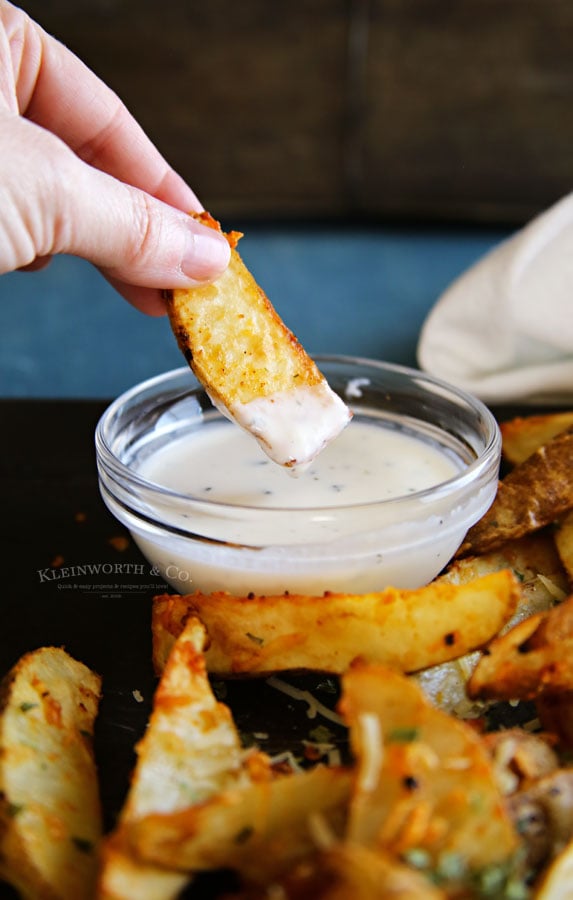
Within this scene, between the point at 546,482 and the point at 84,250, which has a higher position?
the point at 84,250

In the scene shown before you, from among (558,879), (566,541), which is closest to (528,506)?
(566,541)

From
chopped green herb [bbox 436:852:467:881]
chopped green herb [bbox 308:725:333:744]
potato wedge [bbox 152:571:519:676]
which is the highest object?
chopped green herb [bbox 436:852:467:881]

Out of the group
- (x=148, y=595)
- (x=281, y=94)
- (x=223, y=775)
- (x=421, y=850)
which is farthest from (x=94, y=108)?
(x=281, y=94)

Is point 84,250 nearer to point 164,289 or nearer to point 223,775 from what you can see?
point 164,289

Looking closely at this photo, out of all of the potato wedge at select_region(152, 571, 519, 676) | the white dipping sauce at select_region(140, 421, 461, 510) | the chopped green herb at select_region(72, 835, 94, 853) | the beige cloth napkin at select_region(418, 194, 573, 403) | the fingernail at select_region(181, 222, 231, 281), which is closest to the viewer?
the chopped green herb at select_region(72, 835, 94, 853)

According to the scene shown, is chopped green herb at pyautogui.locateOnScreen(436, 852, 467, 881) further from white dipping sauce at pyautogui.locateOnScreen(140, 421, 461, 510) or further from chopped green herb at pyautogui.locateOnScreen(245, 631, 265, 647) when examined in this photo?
white dipping sauce at pyautogui.locateOnScreen(140, 421, 461, 510)

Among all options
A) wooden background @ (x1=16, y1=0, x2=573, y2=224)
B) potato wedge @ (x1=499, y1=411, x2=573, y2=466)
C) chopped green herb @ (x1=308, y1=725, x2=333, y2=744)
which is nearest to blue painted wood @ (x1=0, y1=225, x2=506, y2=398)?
wooden background @ (x1=16, y1=0, x2=573, y2=224)
